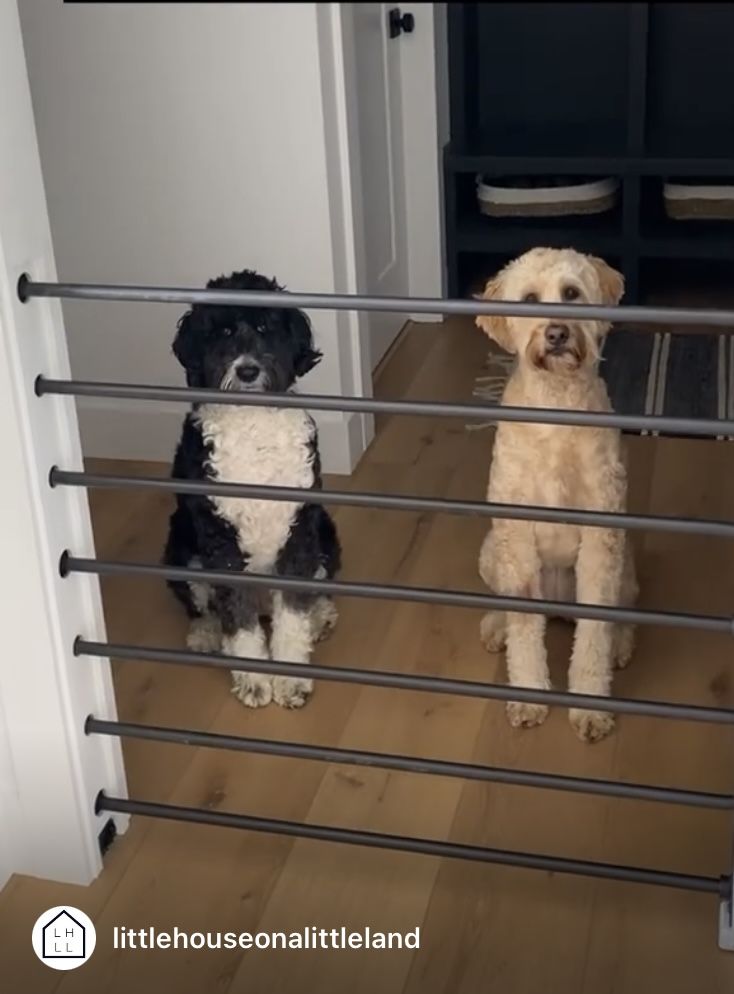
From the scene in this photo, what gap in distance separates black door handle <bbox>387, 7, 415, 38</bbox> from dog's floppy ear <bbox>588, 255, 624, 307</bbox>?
5.84ft

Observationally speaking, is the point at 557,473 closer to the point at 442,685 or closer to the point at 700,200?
the point at 442,685

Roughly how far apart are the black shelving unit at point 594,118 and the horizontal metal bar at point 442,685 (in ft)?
8.22

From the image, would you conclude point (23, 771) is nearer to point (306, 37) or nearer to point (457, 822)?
point (457, 822)

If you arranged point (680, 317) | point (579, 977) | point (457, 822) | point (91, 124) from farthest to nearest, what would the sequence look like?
point (91, 124) → point (457, 822) → point (579, 977) → point (680, 317)

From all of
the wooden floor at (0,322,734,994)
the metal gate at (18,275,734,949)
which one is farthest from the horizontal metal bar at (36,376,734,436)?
the wooden floor at (0,322,734,994)

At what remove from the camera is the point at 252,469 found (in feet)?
7.14

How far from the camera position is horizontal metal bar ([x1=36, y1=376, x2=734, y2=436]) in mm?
1441

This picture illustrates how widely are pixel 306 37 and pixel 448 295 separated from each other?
147cm

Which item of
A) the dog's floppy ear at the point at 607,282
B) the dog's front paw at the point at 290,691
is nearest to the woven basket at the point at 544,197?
the dog's floppy ear at the point at 607,282

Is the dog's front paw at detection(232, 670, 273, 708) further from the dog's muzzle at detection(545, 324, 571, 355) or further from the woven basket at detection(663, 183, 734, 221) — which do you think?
the woven basket at detection(663, 183, 734, 221)

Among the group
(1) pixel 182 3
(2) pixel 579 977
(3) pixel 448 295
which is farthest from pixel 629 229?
(2) pixel 579 977

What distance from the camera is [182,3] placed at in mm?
2703

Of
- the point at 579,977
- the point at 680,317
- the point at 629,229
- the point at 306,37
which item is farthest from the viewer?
the point at 629,229

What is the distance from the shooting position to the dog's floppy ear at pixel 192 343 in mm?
2170
